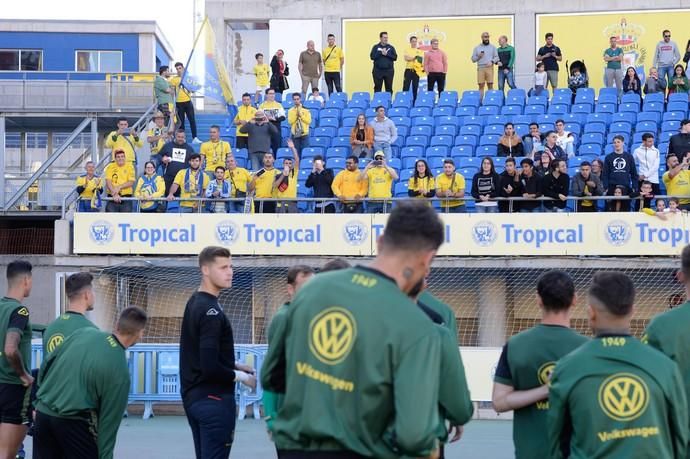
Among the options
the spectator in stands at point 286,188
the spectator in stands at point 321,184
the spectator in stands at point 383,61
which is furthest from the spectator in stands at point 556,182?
the spectator in stands at point 383,61

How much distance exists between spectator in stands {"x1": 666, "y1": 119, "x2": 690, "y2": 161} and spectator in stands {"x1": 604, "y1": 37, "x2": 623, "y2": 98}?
464 centimetres

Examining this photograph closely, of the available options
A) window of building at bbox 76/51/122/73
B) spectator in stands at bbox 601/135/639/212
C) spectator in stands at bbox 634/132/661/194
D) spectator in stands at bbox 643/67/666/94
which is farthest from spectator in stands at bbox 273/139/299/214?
window of building at bbox 76/51/122/73

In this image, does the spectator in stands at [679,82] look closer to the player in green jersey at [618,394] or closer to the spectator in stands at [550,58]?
the spectator in stands at [550,58]

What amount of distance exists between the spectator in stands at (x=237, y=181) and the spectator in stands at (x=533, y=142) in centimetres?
503

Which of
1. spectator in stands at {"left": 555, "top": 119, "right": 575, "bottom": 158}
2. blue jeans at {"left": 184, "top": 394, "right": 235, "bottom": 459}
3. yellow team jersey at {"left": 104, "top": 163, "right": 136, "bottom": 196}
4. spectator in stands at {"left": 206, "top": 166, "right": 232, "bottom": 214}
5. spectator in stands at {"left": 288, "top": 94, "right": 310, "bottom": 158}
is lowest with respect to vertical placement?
blue jeans at {"left": 184, "top": 394, "right": 235, "bottom": 459}

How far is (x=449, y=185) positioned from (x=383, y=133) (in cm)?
285

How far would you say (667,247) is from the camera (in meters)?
17.3

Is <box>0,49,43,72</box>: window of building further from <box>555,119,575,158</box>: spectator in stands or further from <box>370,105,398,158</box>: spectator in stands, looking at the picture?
<box>555,119,575,158</box>: spectator in stands

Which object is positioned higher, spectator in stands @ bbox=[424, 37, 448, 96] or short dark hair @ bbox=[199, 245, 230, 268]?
spectator in stands @ bbox=[424, 37, 448, 96]

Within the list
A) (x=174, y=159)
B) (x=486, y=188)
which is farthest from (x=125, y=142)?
(x=486, y=188)

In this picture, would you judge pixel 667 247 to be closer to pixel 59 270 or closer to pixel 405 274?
pixel 59 270

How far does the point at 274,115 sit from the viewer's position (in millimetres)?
21328

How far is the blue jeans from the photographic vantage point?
7.25m

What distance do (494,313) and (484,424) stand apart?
2.99 m
